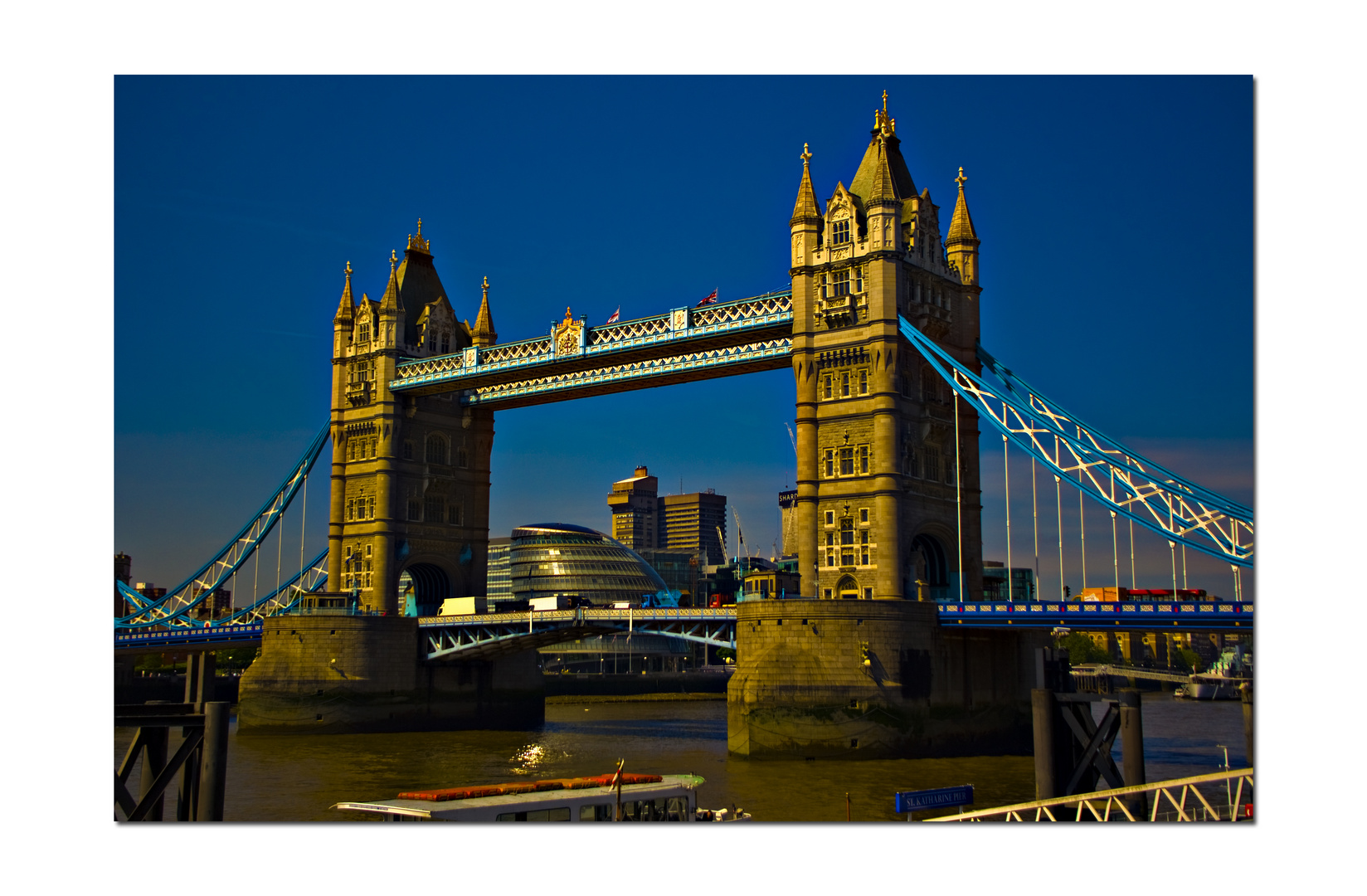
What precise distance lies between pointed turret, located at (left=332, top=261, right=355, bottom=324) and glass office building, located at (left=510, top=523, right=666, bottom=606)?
62.2 m

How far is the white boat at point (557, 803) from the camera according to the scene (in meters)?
34.1

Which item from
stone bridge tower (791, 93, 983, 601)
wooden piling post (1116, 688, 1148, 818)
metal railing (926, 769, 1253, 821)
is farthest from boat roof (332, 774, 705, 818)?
stone bridge tower (791, 93, 983, 601)

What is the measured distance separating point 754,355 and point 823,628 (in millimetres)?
18629

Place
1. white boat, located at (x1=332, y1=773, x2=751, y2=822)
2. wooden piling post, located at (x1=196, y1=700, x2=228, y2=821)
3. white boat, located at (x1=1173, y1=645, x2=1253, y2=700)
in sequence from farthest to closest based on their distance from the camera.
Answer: white boat, located at (x1=1173, y1=645, x2=1253, y2=700)
white boat, located at (x1=332, y1=773, x2=751, y2=822)
wooden piling post, located at (x1=196, y1=700, x2=228, y2=821)

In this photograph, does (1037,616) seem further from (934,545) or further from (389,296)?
(389,296)

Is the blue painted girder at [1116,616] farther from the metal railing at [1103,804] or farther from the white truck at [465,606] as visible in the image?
the white truck at [465,606]

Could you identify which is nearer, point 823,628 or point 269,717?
point 823,628

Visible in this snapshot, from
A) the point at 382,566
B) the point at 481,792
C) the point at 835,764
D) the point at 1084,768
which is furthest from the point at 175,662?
the point at 1084,768

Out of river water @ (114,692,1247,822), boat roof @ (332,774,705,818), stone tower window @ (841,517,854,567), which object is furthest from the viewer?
stone tower window @ (841,517,854,567)

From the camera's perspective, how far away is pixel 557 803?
35.7m

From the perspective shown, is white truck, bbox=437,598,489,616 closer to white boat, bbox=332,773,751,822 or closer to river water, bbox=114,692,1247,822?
river water, bbox=114,692,1247,822

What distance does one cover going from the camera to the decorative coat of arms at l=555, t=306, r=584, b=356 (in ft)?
277

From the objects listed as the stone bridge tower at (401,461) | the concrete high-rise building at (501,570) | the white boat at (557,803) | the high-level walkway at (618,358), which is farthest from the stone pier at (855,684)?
the concrete high-rise building at (501,570)

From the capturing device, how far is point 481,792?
119ft
